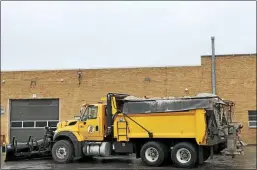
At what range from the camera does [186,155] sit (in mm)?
15391

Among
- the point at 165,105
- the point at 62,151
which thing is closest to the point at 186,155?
the point at 165,105

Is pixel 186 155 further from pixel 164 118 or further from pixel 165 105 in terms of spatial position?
pixel 165 105

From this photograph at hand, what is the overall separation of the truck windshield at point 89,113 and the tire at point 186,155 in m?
3.83

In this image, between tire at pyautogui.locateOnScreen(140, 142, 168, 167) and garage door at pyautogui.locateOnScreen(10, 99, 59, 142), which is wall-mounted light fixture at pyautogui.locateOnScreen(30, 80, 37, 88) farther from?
tire at pyautogui.locateOnScreen(140, 142, 168, 167)

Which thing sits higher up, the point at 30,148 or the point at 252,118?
the point at 252,118

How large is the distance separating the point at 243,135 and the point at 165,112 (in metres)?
12.9

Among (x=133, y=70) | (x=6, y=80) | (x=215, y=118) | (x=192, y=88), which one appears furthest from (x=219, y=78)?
(x=6, y=80)

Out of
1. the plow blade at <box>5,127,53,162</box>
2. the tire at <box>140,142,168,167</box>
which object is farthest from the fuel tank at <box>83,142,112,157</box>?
the plow blade at <box>5,127,53,162</box>

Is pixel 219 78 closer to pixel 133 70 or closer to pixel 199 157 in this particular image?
pixel 133 70

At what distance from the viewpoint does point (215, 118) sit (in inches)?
607

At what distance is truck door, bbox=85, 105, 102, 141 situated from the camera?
17.2 metres

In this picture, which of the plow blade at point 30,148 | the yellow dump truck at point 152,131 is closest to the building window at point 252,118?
the yellow dump truck at point 152,131

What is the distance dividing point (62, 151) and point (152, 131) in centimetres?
413

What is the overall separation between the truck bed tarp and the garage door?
13.7 meters
